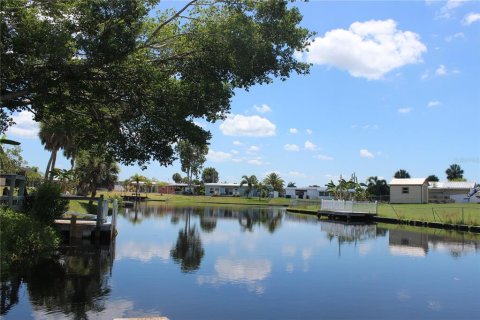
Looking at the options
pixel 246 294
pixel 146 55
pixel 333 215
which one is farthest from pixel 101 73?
pixel 333 215

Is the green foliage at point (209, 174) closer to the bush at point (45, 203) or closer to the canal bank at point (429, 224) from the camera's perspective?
the canal bank at point (429, 224)

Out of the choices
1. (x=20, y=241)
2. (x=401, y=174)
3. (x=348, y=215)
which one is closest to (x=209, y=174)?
(x=401, y=174)

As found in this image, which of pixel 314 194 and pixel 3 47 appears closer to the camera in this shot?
pixel 3 47

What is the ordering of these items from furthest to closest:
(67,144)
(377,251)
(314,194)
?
(314,194) < (67,144) < (377,251)

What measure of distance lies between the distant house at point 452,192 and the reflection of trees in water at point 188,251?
188 ft

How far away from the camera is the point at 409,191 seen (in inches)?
2687

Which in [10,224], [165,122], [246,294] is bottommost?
[246,294]

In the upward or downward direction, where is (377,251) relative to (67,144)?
downward

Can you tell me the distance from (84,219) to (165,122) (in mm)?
11146

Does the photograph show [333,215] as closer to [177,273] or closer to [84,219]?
[84,219]

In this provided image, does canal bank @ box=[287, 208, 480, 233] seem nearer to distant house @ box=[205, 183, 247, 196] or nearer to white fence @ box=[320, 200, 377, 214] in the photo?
white fence @ box=[320, 200, 377, 214]

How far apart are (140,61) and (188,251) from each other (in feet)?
33.3

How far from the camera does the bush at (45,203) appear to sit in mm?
19422

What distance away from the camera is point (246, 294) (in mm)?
13094
